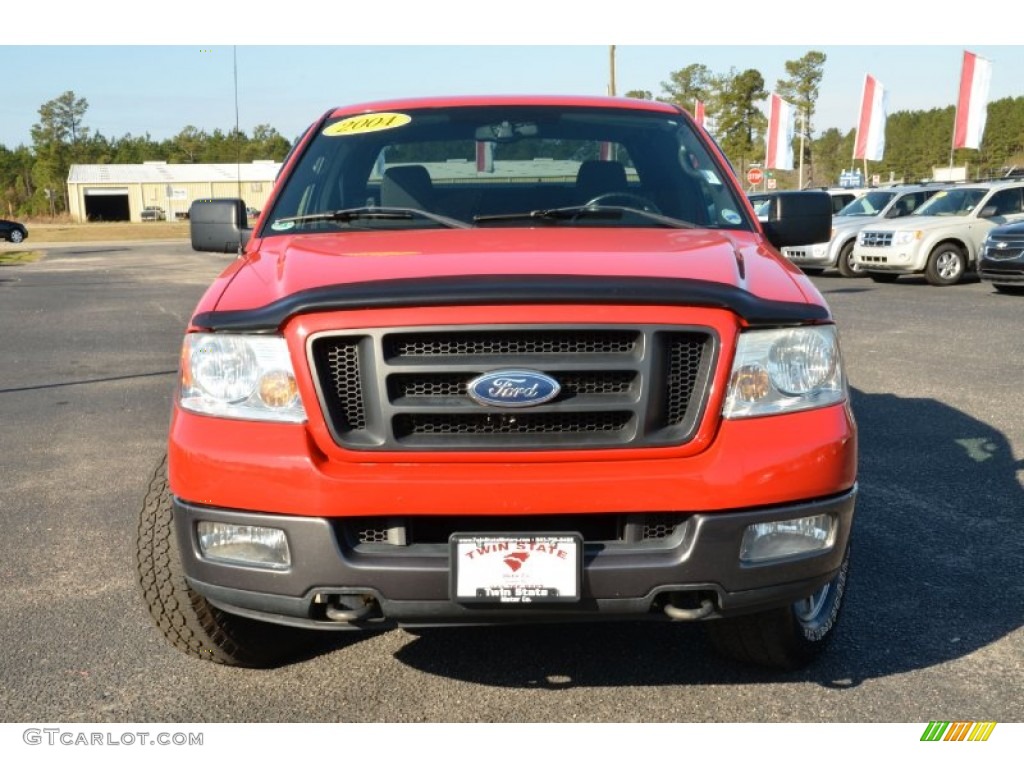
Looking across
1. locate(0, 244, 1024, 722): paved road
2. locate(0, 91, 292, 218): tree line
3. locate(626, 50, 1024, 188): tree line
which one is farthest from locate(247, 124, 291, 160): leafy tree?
locate(0, 244, 1024, 722): paved road

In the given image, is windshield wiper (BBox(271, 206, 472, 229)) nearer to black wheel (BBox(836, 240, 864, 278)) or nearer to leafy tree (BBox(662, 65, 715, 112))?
black wheel (BBox(836, 240, 864, 278))

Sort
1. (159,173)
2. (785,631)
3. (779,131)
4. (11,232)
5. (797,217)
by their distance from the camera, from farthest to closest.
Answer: (159,173)
(11,232)
(779,131)
(797,217)
(785,631)

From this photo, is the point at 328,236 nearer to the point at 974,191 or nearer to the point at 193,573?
the point at 193,573

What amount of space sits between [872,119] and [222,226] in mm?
35431

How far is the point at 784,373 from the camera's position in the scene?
279 centimetres

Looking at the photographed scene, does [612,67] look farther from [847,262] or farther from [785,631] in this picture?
[785,631]

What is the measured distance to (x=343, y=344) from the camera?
8.88ft

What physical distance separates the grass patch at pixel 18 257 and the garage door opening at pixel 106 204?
199 ft

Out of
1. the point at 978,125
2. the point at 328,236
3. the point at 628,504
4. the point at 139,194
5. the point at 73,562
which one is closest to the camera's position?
the point at 628,504

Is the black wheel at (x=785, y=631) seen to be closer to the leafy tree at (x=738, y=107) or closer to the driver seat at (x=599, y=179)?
the driver seat at (x=599, y=179)

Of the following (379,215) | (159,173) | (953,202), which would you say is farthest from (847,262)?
(159,173)

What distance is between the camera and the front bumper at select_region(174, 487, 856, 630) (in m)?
2.59
